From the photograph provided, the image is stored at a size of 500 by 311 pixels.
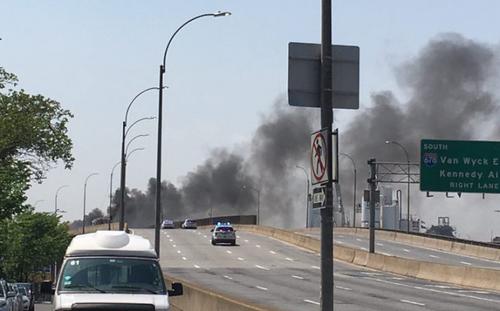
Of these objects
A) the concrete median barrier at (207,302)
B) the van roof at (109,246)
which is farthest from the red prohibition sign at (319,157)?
the concrete median barrier at (207,302)

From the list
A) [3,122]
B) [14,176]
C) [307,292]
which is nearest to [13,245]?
[3,122]

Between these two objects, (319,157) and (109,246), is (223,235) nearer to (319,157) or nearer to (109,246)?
(109,246)

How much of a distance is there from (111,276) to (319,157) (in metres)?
3.41

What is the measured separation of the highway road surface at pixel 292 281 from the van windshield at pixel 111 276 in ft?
59.3

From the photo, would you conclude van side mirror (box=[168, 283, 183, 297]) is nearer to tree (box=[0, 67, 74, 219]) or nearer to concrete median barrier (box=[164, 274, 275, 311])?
concrete median barrier (box=[164, 274, 275, 311])

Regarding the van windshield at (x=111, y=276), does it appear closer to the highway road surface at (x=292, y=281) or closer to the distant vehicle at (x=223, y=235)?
the highway road surface at (x=292, y=281)

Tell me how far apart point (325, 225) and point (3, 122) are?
41.1m

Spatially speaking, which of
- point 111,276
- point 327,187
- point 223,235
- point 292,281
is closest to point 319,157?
point 327,187

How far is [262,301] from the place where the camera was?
34500mm

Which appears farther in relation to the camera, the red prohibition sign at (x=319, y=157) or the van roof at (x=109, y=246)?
the van roof at (x=109, y=246)

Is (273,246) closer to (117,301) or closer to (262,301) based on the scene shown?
(262,301)

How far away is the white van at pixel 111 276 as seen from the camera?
1268 centimetres

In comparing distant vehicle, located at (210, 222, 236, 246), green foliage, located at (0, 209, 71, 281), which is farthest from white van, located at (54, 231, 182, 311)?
distant vehicle, located at (210, 222, 236, 246)

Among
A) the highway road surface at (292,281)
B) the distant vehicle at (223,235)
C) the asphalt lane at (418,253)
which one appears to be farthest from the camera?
the distant vehicle at (223,235)
